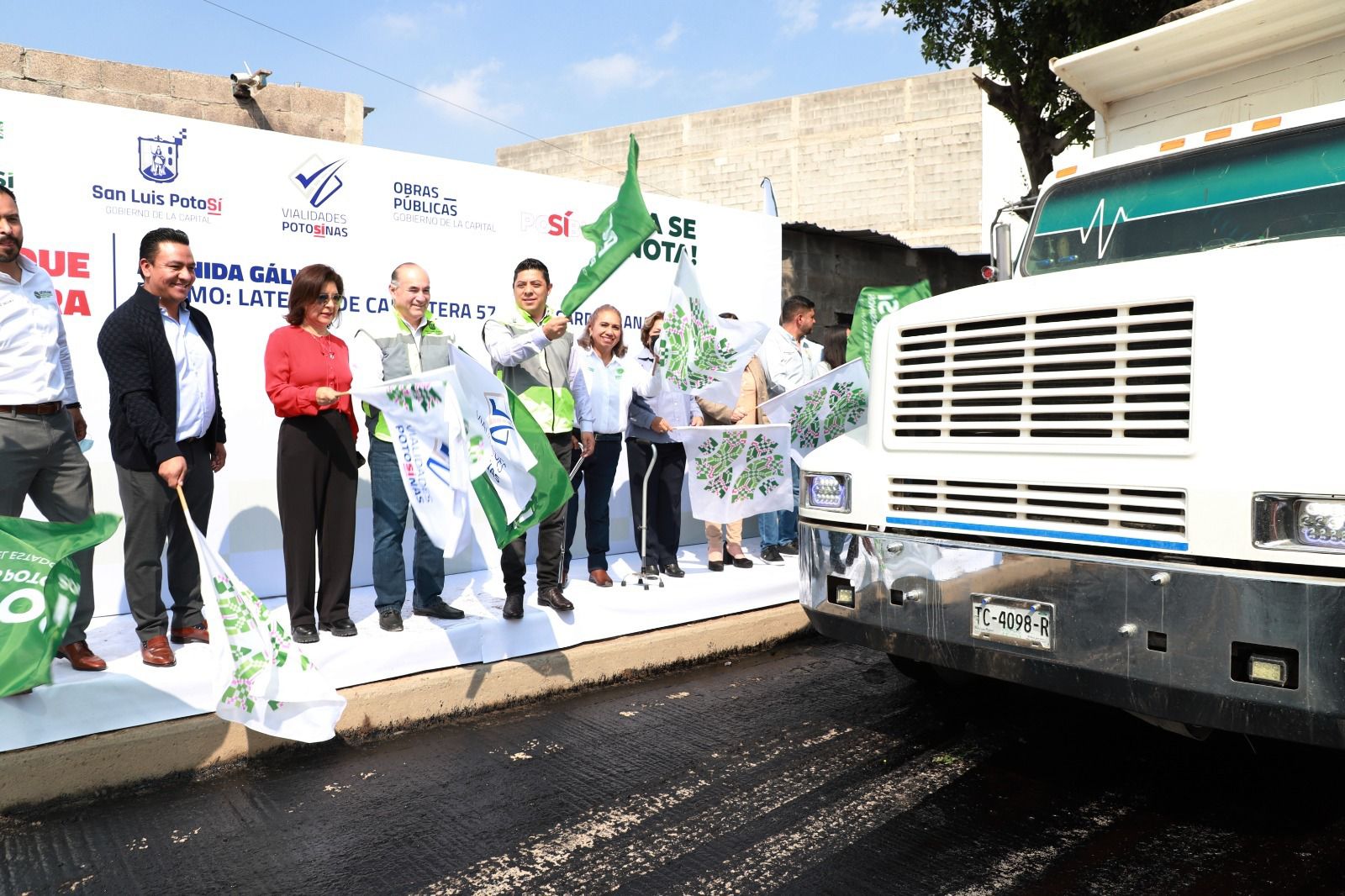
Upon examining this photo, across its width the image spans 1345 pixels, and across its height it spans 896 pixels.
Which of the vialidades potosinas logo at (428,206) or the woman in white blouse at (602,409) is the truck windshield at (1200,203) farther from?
the vialidades potosinas logo at (428,206)

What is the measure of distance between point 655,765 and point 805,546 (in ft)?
3.75

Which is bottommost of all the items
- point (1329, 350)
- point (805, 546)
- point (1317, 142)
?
point (805, 546)

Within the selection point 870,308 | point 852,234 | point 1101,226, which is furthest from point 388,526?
point 852,234

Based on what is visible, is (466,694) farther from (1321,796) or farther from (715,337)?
(1321,796)

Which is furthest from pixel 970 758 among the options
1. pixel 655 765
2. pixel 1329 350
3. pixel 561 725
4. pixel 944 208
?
pixel 944 208

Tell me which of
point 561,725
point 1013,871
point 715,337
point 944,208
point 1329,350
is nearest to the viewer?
point 1329,350

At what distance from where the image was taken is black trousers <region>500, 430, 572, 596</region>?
5.76m

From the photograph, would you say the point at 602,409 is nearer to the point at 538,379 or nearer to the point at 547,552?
the point at 538,379

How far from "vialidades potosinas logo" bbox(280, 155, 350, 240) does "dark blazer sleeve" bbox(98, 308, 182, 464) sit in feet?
5.93

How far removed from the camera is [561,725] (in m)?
5.08

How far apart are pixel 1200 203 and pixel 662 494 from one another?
3.88 meters

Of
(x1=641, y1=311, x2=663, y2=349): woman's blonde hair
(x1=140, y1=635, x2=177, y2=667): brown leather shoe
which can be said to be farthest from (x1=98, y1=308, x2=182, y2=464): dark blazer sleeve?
(x1=641, y1=311, x2=663, y2=349): woman's blonde hair

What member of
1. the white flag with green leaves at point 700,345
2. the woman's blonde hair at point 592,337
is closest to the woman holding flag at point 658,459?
the woman's blonde hair at point 592,337

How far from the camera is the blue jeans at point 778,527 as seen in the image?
789cm
